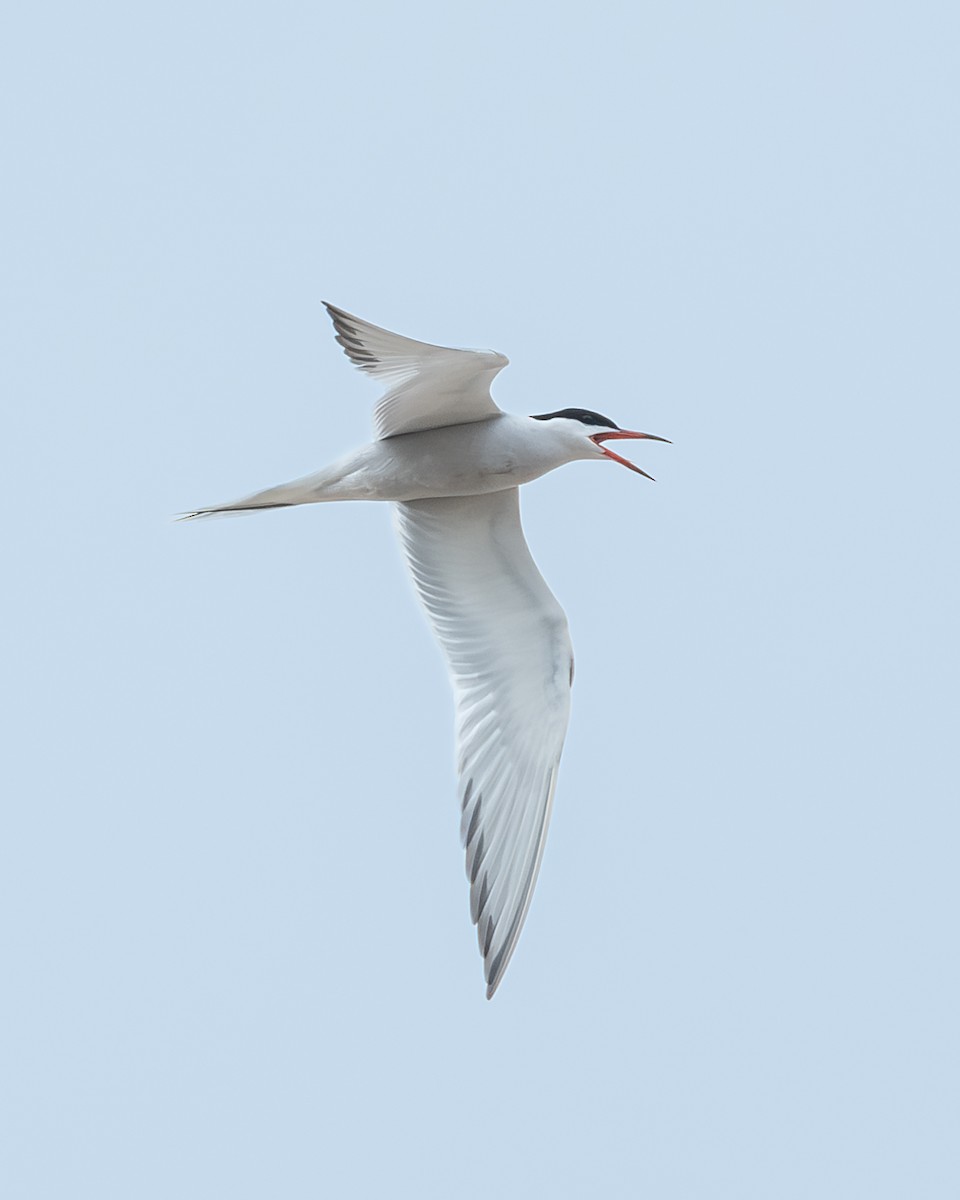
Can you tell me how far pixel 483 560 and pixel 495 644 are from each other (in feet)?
1.15

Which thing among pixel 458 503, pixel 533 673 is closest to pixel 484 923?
pixel 533 673

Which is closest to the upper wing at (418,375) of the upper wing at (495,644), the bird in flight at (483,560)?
the bird in flight at (483,560)

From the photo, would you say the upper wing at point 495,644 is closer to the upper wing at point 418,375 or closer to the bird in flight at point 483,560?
the bird in flight at point 483,560

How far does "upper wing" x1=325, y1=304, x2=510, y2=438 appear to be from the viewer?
5375 mm

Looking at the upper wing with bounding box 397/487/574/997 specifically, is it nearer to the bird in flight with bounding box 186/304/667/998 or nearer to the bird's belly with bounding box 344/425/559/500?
the bird in flight with bounding box 186/304/667/998

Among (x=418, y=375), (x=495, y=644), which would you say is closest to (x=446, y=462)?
(x=418, y=375)

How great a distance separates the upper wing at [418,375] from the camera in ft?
17.6

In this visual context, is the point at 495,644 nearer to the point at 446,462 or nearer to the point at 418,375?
the point at 446,462

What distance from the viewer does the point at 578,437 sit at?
20.7 feet

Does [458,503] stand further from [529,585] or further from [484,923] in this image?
[484,923]

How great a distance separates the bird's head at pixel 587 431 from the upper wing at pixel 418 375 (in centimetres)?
26

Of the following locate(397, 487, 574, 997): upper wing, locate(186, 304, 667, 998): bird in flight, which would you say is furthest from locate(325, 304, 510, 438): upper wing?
locate(397, 487, 574, 997): upper wing

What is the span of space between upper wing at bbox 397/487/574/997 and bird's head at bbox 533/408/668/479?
1.42 ft

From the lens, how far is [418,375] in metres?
5.76
